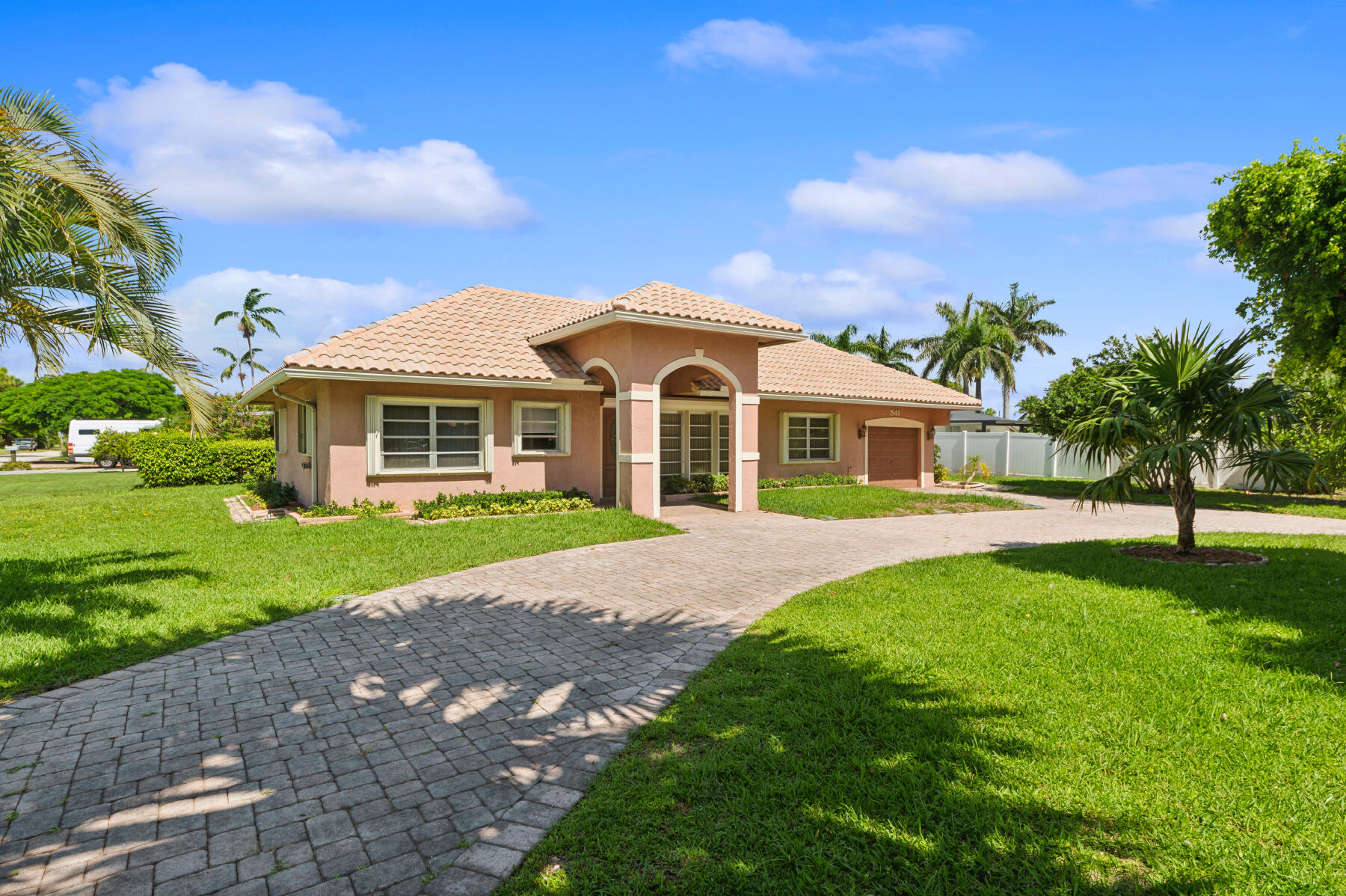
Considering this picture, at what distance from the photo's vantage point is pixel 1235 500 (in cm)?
1998

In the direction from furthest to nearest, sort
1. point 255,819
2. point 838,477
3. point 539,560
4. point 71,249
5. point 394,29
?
point 838,477, point 394,29, point 539,560, point 71,249, point 255,819

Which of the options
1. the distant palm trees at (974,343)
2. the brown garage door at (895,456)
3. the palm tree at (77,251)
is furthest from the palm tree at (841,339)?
the palm tree at (77,251)

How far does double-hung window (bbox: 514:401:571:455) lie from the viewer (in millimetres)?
15078

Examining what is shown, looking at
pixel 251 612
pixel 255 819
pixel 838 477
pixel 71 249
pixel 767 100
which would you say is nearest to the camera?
pixel 255 819

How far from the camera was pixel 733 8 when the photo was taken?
10.3 metres

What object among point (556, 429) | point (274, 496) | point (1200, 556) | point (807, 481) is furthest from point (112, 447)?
point (1200, 556)

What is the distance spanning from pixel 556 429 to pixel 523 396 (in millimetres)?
1136

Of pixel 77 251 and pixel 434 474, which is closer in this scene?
pixel 77 251

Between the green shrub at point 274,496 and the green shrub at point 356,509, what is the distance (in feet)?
9.24

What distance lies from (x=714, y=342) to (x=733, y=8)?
20.4ft

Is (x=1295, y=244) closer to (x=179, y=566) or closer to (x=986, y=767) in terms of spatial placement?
(x=986, y=767)

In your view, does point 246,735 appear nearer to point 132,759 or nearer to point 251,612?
point 132,759

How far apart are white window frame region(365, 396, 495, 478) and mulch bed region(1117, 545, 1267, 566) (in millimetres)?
11873

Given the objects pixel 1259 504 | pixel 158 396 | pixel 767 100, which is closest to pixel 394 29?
pixel 767 100
